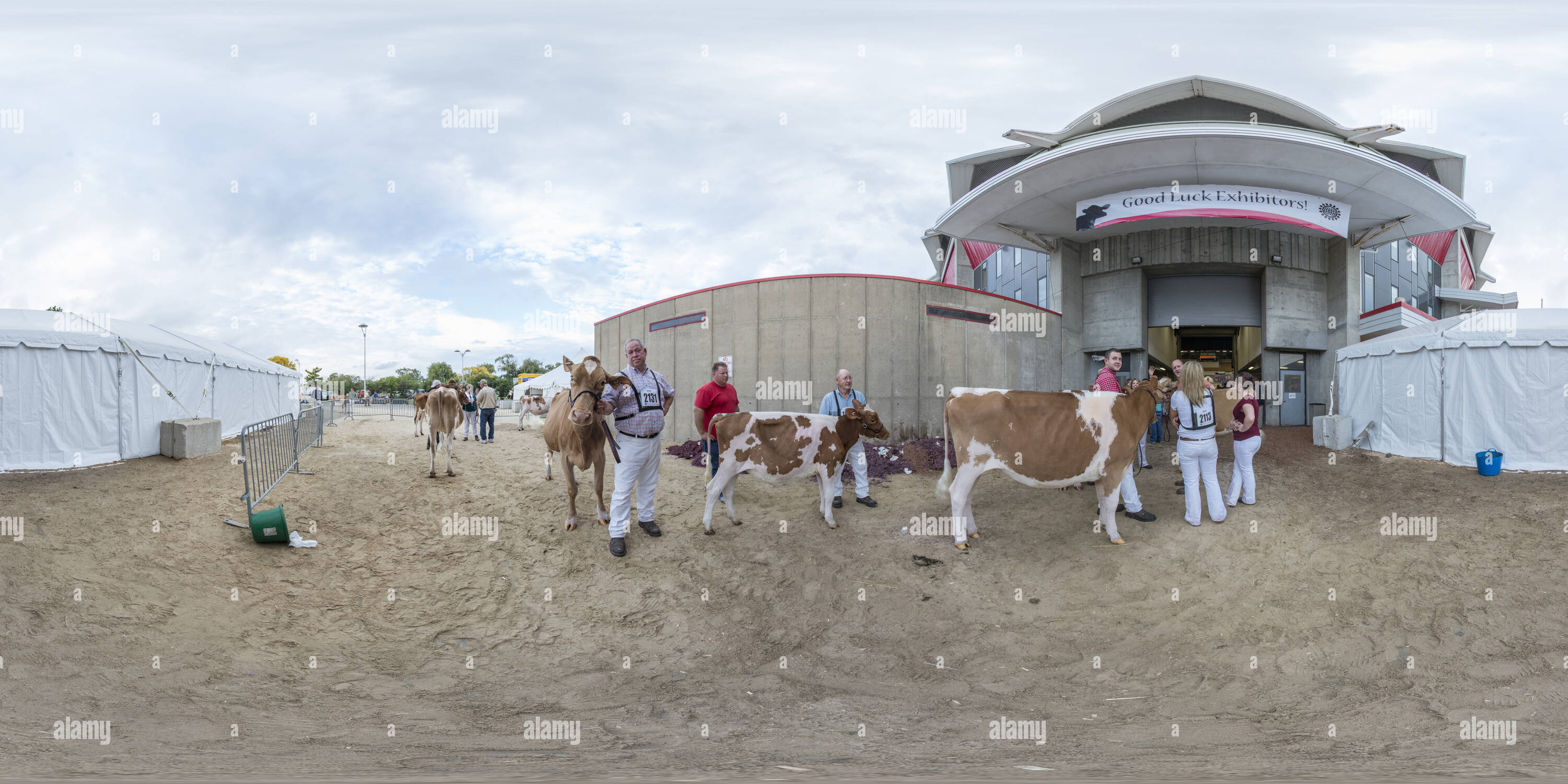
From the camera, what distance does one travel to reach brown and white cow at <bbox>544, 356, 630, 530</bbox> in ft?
21.6

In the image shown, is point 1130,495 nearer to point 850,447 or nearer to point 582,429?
point 850,447

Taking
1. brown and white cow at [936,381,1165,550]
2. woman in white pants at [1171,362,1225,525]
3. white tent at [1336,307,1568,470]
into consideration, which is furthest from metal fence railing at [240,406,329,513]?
white tent at [1336,307,1568,470]

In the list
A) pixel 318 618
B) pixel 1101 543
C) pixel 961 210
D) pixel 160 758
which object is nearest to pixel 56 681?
pixel 318 618

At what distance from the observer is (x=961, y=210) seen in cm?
1822

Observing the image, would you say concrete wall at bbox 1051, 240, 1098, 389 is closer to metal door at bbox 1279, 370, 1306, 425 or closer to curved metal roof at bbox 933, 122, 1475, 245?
curved metal roof at bbox 933, 122, 1475, 245

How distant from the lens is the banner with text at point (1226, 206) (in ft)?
49.6

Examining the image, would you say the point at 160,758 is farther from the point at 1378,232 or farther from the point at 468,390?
the point at 1378,232

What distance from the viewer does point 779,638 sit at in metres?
5.52

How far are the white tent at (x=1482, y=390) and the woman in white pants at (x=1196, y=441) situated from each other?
6.17m

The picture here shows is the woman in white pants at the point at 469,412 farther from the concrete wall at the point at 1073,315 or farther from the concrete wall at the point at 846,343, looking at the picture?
the concrete wall at the point at 1073,315

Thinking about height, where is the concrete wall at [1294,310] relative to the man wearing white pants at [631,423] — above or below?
above

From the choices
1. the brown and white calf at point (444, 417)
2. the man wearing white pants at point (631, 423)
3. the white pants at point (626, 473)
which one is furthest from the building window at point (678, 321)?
the white pants at point (626, 473)

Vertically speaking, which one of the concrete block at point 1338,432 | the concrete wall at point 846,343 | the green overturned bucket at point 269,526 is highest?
the concrete wall at point 846,343

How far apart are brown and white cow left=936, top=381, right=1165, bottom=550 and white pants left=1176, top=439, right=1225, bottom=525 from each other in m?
0.55
